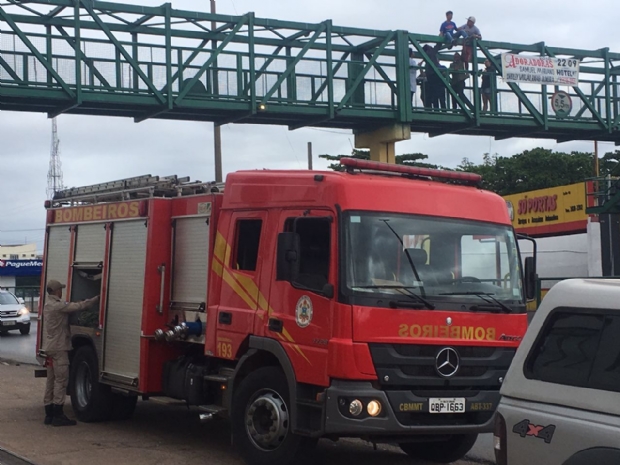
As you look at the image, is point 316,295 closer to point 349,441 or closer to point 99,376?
point 349,441

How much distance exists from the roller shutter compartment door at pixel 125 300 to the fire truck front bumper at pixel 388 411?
3488 mm

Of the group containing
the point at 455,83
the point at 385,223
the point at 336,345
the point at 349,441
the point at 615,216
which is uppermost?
the point at 455,83

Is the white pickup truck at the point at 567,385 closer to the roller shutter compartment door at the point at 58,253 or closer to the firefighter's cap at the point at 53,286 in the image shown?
the firefighter's cap at the point at 53,286

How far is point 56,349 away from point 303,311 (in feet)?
14.6

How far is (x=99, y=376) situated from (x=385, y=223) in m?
4.79

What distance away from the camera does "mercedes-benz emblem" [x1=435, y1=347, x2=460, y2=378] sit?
304 inches

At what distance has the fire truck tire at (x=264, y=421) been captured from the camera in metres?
7.97

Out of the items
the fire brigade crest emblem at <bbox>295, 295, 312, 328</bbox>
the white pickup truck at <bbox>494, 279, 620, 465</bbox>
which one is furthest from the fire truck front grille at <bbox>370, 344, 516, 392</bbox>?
the white pickup truck at <bbox>494, 279, 620, 465</bbox>

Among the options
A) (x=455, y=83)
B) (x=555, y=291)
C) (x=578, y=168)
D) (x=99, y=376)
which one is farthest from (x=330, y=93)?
(x=578, y=168)

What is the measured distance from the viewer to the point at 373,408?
746cm

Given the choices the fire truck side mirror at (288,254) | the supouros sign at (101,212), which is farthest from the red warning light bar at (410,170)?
the supouros sign at (101,212)

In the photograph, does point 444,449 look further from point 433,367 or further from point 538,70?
point 538,70

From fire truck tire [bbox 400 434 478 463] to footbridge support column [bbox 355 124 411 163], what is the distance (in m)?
16.3

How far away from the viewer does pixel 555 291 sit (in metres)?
4.95
